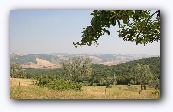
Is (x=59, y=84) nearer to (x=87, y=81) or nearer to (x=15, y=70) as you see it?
(x=87, y=81)

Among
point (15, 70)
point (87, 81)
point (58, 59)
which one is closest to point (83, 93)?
point (87, 81)

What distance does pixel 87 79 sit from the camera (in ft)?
23.0

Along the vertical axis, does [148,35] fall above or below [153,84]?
above

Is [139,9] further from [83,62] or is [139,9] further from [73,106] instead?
[73,106]

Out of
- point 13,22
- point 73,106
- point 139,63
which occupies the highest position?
point 13,22

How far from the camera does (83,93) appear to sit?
698 cm

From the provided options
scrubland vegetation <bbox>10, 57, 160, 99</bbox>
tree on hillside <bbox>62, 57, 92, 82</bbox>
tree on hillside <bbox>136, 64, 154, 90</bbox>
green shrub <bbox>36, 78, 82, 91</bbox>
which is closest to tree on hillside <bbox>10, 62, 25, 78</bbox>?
scrubland vegetation <bbox>10, 57, 160, 99</bbox>

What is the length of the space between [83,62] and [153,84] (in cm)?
93

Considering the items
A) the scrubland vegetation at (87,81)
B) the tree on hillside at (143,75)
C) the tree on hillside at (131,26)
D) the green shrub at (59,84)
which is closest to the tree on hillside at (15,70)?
the scrubland vegetation at (87,81)

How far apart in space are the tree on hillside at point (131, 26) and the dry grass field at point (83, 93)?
61 centimetres

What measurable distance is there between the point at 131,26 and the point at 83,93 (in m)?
1.04

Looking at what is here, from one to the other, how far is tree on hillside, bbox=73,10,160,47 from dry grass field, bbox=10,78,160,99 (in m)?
0.61

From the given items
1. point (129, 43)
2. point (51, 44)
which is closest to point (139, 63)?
point (129, 43)

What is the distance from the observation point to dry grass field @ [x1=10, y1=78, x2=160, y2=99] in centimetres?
694
